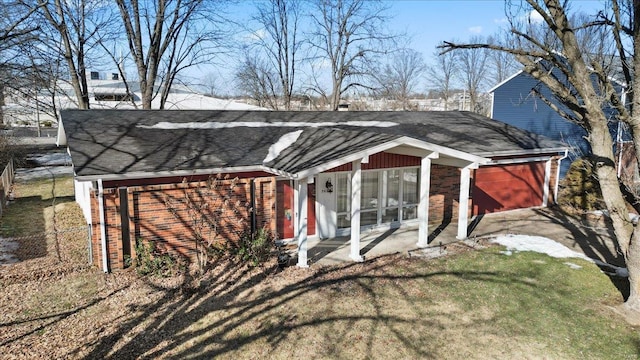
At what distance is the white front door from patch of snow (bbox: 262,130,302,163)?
4.63ft

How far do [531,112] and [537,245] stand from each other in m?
15.0

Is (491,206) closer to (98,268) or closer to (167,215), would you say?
(167,215)

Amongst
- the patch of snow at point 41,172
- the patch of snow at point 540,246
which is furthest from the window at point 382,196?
the patch of snow at point 41,172

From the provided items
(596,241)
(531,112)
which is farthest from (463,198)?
(531,112)

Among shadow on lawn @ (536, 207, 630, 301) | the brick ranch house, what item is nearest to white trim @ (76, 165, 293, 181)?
the brick ranch house

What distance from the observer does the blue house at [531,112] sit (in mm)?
21922

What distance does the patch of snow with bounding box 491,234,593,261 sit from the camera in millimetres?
11164

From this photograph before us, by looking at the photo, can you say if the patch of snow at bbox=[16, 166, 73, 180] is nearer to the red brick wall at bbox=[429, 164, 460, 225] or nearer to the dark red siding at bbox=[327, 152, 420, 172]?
the dark red siding at bbox=[327, 152, 420, 172]

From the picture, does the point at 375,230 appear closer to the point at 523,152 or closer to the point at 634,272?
the point at 523,152

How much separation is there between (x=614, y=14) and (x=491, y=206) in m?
8.80

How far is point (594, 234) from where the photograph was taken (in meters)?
13.3

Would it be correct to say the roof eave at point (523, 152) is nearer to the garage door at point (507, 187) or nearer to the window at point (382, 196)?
the garage door at point (507, 187)

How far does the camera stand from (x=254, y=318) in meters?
7.64

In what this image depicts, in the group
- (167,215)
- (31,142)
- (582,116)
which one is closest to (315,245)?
(167,215)
